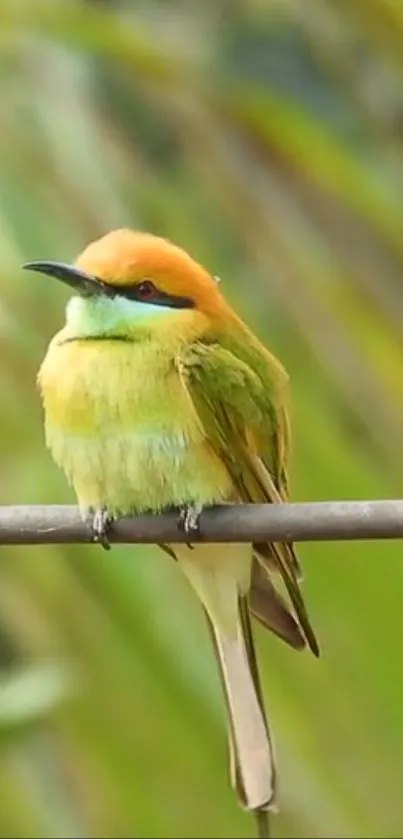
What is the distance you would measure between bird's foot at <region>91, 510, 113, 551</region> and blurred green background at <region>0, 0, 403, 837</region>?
14cm

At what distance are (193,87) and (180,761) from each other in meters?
0.51

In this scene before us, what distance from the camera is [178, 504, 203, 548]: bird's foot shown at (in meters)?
0.86

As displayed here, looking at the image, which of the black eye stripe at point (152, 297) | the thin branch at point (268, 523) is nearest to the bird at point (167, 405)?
the black eye stripe at point (152, 297)

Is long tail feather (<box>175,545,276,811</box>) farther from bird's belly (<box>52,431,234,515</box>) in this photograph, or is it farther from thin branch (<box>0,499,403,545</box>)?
thin branch (<box>0,499,403,545</box>)

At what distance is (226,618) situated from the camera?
3.41 feet

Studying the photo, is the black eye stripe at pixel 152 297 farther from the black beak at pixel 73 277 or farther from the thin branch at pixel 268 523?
the thin branch at pixel 268 523

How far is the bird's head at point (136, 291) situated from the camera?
91 cm

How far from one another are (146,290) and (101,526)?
0.14 m

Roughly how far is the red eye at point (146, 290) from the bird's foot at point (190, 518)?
→ 13cm

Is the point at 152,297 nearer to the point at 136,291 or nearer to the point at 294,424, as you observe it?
the point at 136,291

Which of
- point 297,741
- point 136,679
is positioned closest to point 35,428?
point 136,679

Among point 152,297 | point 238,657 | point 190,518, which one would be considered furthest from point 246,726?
point 152,297

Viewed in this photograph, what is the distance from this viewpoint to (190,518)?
2.96ft

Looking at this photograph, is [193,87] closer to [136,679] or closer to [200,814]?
[136,679]
